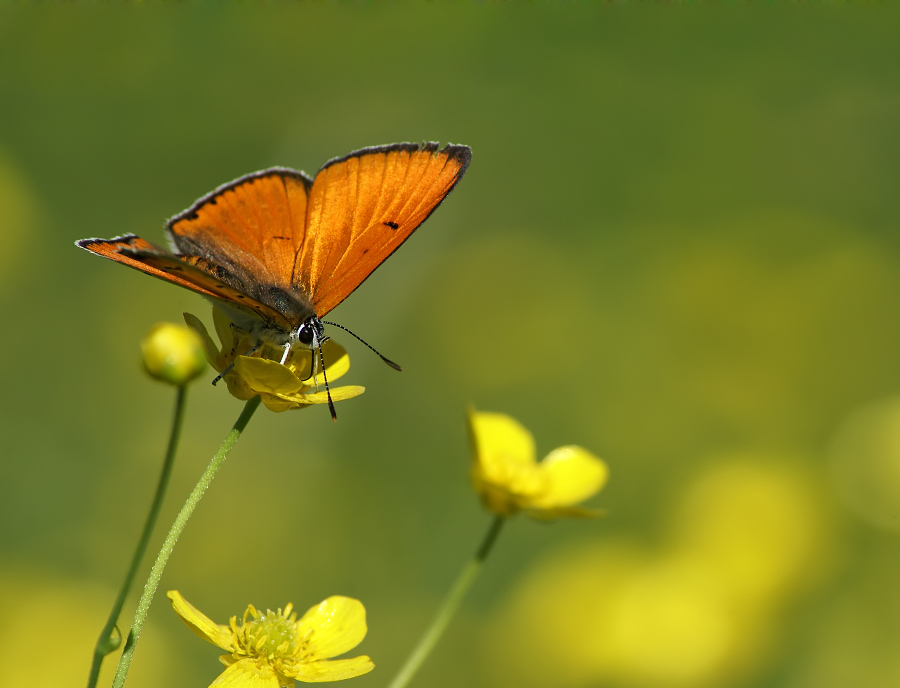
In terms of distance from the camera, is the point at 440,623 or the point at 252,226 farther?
the point at 252,226

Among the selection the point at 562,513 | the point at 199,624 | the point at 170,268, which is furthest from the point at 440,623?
the point at 170,268

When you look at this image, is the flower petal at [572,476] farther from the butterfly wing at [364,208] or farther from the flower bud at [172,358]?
the flower bud at [172,358]

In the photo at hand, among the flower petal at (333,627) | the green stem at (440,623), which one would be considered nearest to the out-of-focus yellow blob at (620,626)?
the green stem at (440,623)

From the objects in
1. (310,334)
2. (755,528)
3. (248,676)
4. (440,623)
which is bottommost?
(248,676)

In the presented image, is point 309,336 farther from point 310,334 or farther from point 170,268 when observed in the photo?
point 170,268

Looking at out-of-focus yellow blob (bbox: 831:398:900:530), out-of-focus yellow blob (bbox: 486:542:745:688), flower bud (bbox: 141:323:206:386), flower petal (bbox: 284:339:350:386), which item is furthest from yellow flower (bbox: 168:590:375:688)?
out-of-focus yellow blob (bbox: 831:398:900:530)
